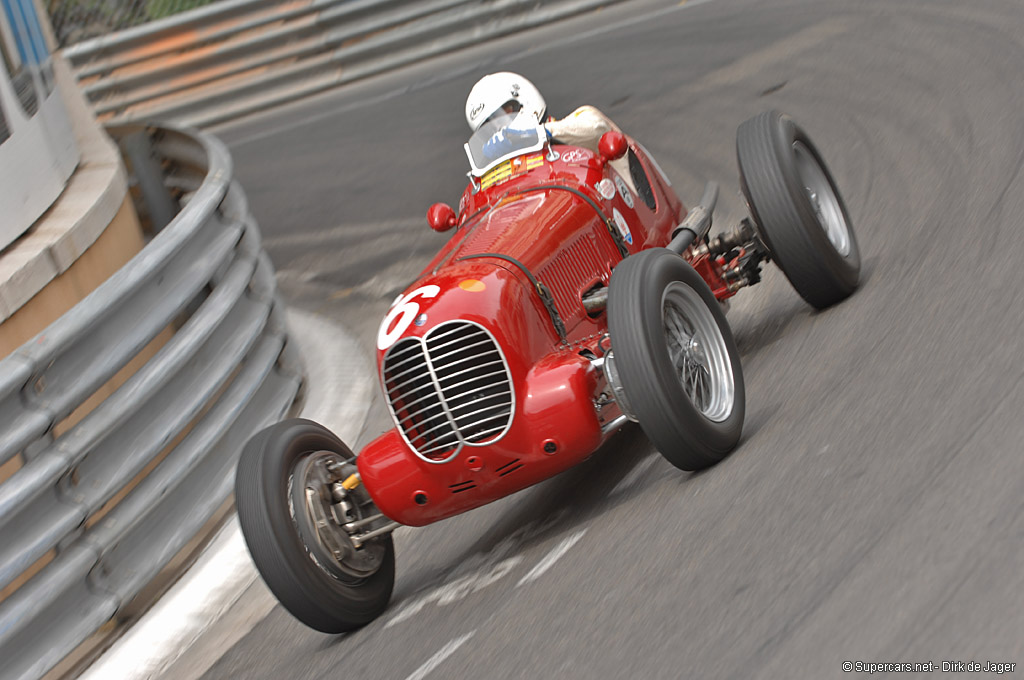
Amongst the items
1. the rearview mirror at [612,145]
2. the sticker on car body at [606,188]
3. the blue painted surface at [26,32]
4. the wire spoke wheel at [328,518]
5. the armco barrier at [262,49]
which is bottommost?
the armco barrier at [262,49]

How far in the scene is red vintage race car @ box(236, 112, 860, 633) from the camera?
201 inches

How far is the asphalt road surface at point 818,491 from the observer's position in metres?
3.87

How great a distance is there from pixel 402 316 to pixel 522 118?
1944 mm

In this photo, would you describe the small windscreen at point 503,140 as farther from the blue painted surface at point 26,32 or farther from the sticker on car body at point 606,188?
the blue painted surface at point 26,32

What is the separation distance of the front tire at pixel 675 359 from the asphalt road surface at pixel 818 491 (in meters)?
0.15

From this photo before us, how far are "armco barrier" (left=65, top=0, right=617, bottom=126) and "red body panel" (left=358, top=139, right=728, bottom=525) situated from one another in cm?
1038

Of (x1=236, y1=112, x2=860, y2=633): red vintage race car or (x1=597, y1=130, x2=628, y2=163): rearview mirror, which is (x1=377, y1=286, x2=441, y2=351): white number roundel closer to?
(x1=236, y1=112, x2=860, y2=633): red vintage race car

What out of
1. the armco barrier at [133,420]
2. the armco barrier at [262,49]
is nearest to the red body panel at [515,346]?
the armco barrier at [133,420]

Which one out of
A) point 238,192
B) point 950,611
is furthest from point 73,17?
point 950,611

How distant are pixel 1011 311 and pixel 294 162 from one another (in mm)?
9773

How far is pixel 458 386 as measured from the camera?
5.23 m

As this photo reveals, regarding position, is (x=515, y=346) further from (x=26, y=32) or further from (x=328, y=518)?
(x=26, y=32)

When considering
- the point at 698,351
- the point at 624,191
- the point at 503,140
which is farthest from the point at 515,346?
the point at 503,140

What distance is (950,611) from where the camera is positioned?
11.9ft
